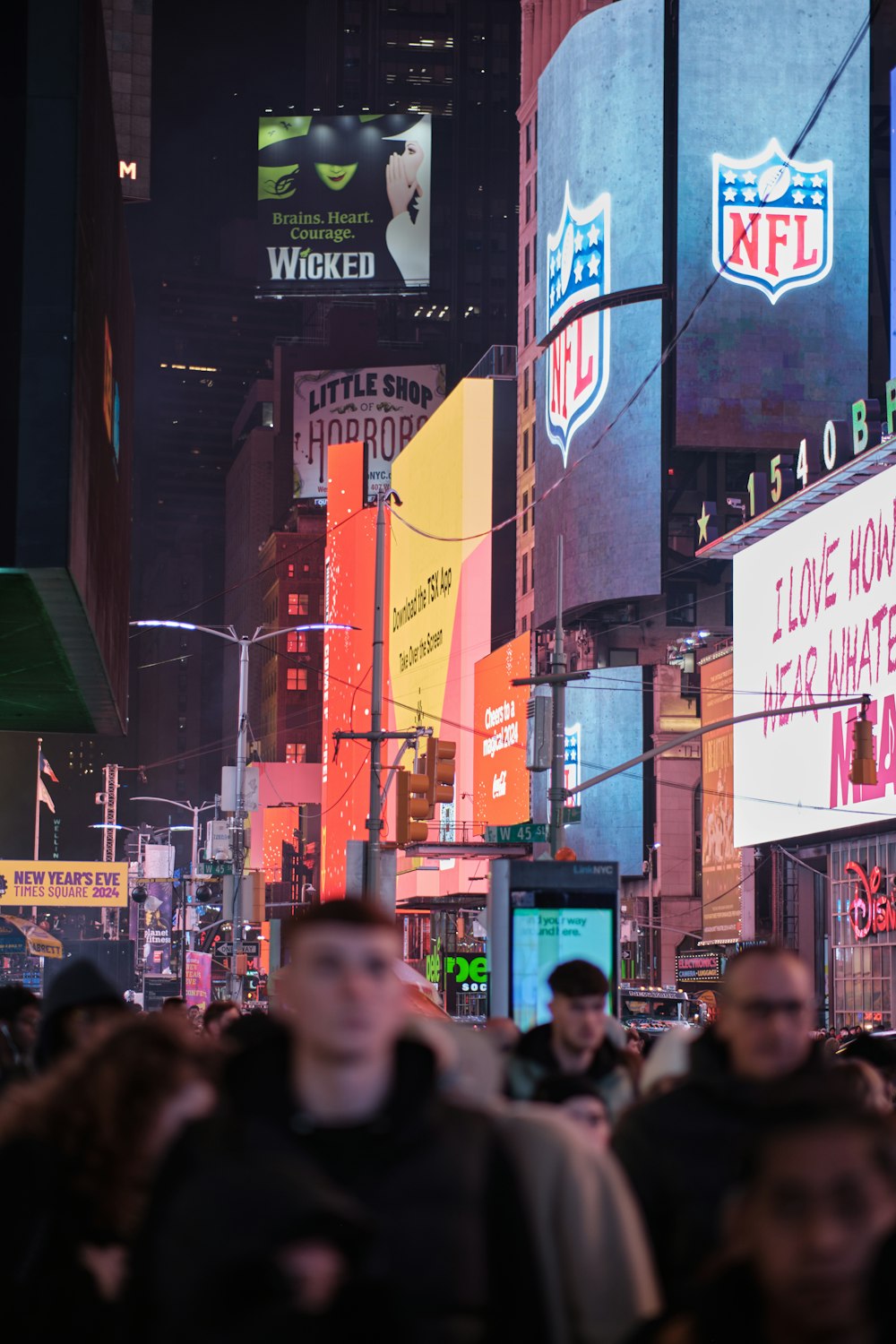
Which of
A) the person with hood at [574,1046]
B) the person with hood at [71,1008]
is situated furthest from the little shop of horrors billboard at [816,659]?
the person with hood at [71,1008]

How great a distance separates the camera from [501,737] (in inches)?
3772

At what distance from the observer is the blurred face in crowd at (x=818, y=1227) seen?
3.45m

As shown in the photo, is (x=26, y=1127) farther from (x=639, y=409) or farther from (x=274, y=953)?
(x=639, y=409)

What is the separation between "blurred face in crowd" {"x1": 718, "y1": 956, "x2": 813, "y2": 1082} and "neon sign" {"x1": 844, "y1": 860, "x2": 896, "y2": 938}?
188 feet

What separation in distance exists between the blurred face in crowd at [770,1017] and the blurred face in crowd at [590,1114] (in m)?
0.54

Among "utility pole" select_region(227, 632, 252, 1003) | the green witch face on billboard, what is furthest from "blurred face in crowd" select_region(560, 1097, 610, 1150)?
the green witch face on billboard

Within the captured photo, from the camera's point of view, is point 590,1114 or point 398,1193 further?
point 590,1114

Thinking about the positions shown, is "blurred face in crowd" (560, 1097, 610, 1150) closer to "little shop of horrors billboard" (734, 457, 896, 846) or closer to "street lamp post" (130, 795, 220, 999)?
"street lamp post" (130, 795, 220, 999)

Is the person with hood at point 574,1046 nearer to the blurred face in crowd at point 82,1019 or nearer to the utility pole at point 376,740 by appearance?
the blurred face in crowd at point 82,1019

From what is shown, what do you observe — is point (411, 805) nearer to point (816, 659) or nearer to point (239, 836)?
point (239, 836)

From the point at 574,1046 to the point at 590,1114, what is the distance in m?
1.92

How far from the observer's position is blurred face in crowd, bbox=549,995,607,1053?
7.87 m

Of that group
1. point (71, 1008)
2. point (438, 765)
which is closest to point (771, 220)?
point (438, 765)

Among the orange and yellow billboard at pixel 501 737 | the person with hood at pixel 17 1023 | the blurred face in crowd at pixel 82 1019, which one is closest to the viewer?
the blurred face in crowd at pixel 82 1019
